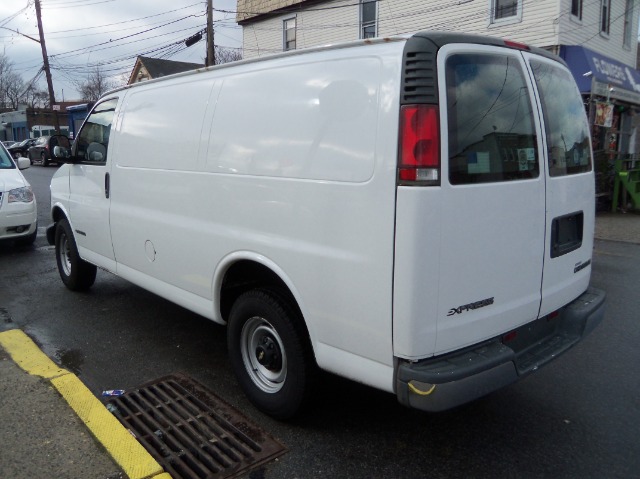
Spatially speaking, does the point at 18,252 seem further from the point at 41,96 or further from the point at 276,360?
the point at 41,96

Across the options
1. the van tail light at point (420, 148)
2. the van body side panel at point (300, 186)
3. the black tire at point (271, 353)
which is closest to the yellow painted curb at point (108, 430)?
the black tire at point (271, 353)

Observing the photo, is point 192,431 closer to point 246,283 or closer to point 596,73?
point 246,283

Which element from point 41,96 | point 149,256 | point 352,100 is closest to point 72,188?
point 149,256

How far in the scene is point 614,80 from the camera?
1328 centimetres

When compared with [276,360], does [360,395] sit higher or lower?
lower

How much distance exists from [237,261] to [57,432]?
1.44 metres

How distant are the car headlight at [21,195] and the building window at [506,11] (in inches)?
430

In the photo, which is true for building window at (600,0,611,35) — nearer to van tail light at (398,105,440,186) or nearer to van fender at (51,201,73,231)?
van fender at (51,201,73,231)

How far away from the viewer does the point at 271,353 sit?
11.1 ft

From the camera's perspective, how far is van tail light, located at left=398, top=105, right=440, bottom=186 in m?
2.45

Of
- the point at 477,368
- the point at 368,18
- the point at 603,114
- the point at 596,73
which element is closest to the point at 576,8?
the point at 596,73

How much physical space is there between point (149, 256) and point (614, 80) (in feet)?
42.8

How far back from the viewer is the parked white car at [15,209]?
26.0 feet

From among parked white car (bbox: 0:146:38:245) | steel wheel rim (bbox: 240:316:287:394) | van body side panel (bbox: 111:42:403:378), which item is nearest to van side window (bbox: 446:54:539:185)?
van body side panel (bbox: 111:42:403:378)
